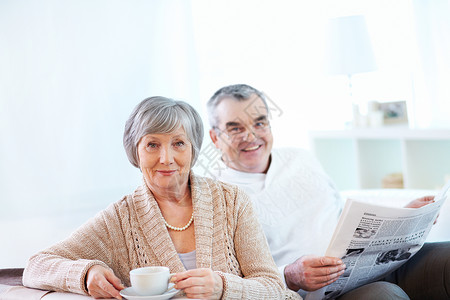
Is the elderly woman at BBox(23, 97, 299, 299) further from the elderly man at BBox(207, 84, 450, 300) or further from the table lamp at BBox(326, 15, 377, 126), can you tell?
the table lamp at BBox(326, 15, 377, 126)

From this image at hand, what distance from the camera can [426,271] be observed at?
5.70 feet

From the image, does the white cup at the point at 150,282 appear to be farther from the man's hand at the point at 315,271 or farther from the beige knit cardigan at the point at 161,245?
the man's hand at the point at 315,271

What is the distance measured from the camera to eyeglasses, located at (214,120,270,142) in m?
1.94

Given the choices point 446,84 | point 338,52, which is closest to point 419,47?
point 446,84

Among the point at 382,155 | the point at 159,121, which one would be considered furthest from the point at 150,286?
the point at 382,155

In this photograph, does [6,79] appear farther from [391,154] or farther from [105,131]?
[391,154]

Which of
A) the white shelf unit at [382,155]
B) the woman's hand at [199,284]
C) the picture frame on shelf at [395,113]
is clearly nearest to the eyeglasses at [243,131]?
the woman's hand at [199,284]

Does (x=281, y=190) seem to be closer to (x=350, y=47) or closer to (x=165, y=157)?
(x=165, y=157)

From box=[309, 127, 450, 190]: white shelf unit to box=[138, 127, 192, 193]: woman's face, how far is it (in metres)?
1.80

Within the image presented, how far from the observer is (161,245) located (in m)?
1.42

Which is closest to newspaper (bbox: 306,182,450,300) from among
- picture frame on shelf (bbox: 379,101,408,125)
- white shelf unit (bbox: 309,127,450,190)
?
white shelf unit (bbox: 309,127,450,190)

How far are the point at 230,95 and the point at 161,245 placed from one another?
2.26ft

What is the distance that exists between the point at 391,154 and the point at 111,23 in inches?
77.4

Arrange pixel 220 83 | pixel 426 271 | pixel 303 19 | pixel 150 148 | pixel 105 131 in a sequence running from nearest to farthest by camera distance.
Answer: pixel 150 148 → pixel 426 271 → pixel 105 131 → pixel 220 83 → pixel 303 19
